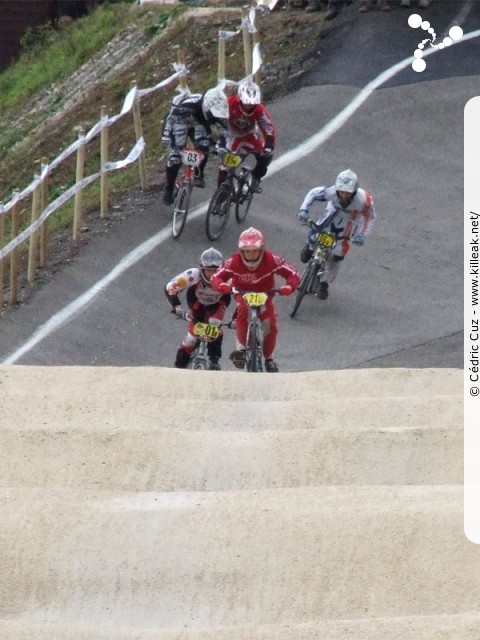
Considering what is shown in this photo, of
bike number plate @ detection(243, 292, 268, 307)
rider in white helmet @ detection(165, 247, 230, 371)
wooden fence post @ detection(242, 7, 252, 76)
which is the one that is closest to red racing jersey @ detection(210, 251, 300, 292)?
rider in white helmet @ detection(165, 247, 230, 371)

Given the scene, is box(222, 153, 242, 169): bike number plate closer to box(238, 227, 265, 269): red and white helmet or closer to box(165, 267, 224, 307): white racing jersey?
box(165, 267, 224, 307): white racing jersey

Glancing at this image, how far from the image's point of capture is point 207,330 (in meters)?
12.6

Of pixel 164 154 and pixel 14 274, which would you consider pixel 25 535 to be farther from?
pixel 164 154

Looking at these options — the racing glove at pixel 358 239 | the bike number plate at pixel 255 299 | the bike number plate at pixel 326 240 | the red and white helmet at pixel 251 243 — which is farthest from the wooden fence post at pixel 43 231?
the bike number plate at pixel 255 299

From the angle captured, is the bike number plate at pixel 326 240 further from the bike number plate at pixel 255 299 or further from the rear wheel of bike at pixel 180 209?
the bike number plate at pixel 255 299

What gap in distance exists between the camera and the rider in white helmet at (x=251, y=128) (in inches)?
667

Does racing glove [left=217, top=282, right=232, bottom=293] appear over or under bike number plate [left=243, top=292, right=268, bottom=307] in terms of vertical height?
over

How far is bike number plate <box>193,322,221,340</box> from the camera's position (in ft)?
41.2

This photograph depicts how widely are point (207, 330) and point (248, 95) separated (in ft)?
16.7

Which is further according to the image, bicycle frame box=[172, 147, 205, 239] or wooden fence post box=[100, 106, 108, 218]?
wooden fence post box=[100, 106, 108, 218]

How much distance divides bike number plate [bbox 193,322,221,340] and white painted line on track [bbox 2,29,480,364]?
7.36 feet

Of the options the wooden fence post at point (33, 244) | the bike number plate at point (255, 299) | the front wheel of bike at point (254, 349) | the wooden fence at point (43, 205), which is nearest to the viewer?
the bike number plate at point (255, 299)

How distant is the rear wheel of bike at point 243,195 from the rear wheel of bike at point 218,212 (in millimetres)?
286

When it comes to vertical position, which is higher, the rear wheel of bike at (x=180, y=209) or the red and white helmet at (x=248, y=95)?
the red and white helmet at (x=248, y=95)
